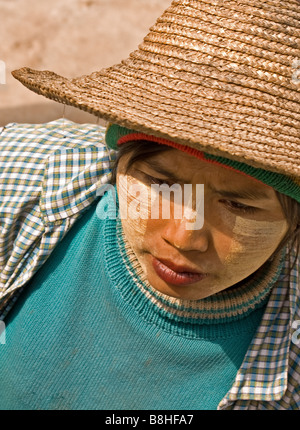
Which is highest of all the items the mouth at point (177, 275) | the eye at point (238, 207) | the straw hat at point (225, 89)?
the straw hat at point (225, 89)

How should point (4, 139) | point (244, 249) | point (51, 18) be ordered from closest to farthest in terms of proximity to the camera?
point (244, 249)
point (4, 139)
point (51, 18)

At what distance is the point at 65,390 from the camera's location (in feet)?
6.11

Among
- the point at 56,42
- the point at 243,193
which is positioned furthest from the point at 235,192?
the point at 56,42

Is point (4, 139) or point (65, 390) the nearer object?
point (65, 390)

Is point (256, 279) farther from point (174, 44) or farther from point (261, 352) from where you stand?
point (174, 44)

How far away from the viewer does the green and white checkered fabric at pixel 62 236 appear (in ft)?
5.94

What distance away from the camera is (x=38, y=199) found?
1.89 metres

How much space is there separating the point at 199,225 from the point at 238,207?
0.10 m

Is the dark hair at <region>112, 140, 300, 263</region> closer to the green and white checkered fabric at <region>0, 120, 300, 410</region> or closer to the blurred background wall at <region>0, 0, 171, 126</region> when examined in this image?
the green and white checkered fabric at <region>0, 120, 300, 410</region>

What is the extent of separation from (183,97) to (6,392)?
1017 millimetres

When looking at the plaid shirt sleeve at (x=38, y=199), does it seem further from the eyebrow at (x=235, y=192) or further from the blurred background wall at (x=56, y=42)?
the blurred background wall at (x=56, y=42)

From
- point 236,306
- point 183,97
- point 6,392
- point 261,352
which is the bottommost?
point 6,392

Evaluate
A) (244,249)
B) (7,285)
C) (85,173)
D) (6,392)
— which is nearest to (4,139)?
(85,173)

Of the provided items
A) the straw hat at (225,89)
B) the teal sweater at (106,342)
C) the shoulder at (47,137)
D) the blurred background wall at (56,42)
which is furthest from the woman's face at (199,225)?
the blurred background wall at (56,42)
